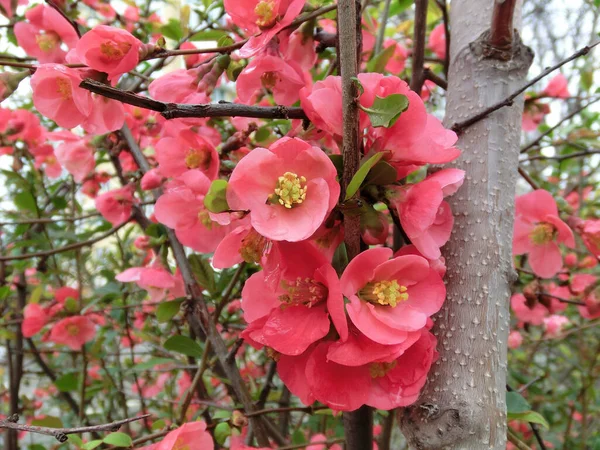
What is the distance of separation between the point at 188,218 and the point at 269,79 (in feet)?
0.74

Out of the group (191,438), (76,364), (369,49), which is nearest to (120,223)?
(191,438)

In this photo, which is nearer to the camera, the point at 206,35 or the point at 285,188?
the point at 285,188

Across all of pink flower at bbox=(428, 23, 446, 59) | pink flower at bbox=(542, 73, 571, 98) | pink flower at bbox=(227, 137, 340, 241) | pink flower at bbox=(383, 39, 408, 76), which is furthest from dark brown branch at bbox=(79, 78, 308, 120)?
pink flower at bbox=(542, 73, 571, 98)

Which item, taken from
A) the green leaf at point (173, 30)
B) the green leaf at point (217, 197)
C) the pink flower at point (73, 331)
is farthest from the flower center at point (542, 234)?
the pink flower at point (73, 331)

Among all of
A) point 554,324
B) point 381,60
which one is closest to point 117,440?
point 381,60

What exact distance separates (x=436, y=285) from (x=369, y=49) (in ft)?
2.23

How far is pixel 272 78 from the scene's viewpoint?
61cm

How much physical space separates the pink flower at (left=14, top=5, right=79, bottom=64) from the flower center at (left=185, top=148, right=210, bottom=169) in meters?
0.42

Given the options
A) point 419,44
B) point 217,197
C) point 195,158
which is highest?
point 419,44

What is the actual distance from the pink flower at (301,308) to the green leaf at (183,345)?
1.20ft

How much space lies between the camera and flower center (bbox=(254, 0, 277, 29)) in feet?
1.80

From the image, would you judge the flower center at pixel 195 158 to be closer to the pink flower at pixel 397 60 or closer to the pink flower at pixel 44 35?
the pink flower at pixel 44 35

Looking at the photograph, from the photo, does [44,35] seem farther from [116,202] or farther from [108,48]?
[108,48]

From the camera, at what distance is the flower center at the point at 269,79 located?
602 mm
